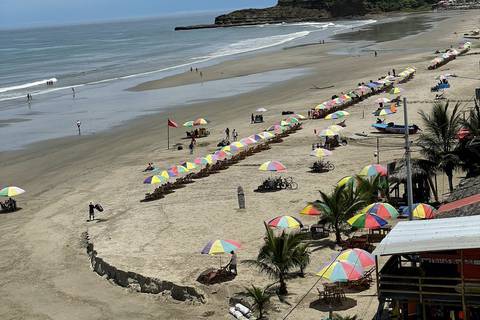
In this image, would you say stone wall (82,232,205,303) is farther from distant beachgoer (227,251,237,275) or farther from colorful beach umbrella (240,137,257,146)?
colorful beach umbrella (240,137,257,146)

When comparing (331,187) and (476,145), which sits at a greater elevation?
(476,145)

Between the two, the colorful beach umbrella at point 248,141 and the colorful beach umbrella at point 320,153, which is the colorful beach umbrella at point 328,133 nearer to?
the colorful beach umbrella at point 320,153

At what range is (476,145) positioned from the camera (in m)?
22.1

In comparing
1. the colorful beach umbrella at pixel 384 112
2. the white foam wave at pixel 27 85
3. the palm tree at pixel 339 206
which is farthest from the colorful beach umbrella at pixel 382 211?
the white foam wave at pixel 27 85

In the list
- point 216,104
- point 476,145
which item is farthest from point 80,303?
point 216,104

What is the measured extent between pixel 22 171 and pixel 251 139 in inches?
434

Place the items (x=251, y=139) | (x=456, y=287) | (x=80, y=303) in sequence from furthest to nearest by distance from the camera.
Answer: (x=251, y=139), (x=80, y=303), (x=456, y=287)

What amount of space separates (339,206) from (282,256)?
3.50 metres

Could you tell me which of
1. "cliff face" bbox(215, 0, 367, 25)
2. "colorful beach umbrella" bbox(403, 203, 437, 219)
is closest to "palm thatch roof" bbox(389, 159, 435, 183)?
"colorful beach umbrella" bbox(403, 203, 437, 219)

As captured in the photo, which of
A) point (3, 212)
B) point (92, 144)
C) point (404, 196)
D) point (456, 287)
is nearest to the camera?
point (456, 287)

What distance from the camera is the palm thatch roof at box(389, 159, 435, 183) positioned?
70.6 ft

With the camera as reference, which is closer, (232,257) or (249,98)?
(232,257)

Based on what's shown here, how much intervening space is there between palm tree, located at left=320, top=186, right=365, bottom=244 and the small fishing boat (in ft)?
44.0

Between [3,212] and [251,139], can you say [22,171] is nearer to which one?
[3,212]
